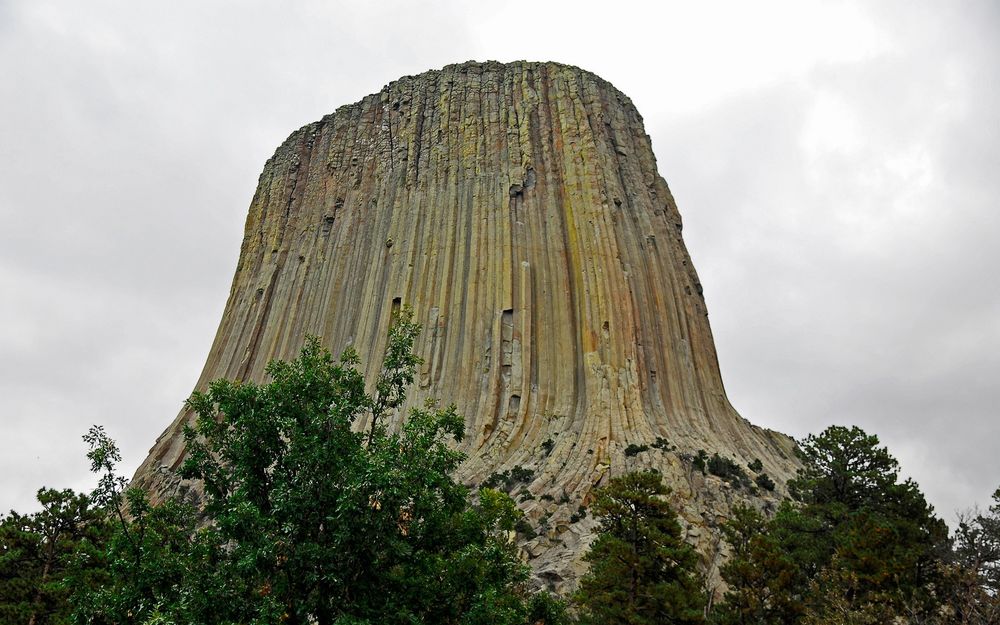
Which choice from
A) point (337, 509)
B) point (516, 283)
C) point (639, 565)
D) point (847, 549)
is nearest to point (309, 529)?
point (337, 509)

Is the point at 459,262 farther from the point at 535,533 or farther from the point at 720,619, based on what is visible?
the point at 720,619

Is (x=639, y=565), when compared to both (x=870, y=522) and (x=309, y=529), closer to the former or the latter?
(x=870, y=522)

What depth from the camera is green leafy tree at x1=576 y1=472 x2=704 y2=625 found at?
1673 cm

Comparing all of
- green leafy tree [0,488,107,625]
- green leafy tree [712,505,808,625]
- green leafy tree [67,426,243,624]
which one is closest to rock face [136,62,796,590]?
green leafy tree [712,505,808,625]

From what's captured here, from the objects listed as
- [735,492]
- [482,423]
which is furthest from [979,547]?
[482,423]

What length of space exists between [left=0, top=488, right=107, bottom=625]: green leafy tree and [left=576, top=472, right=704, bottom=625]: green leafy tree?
1079 cm

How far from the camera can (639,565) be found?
17625 millimetres

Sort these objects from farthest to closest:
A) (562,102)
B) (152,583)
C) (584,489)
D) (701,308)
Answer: (562,102) < (701,308) < (584,489) < (152,583)

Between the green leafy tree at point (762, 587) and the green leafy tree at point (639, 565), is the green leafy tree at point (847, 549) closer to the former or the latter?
the green leafy tree at point (762, 587)

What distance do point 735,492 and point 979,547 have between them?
42.5 feet

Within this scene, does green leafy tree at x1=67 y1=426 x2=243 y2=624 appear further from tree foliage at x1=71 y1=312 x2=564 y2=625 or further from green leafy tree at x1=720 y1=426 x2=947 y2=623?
green leafy tree at x1=720 y1=426 x2=947 y2=623

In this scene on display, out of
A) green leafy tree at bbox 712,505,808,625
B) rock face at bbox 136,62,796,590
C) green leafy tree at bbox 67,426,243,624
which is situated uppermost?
rock face at bbox 136,62,796,590

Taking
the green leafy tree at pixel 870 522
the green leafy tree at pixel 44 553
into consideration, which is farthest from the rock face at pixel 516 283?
the green leafy tree at pixel 44 553

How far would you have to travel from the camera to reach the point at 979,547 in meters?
16.7
